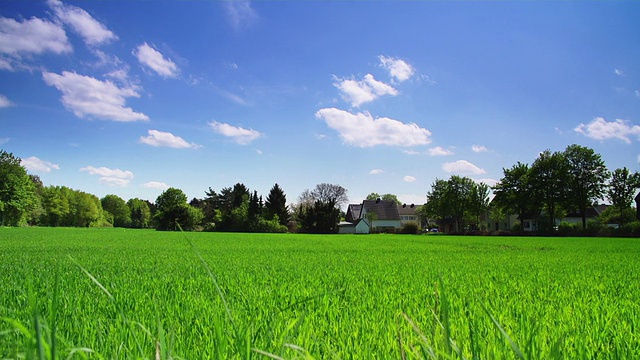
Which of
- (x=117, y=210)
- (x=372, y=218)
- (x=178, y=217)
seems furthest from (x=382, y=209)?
(x=117, y=210)

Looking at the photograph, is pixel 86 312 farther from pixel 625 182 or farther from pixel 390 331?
pixel 625 182

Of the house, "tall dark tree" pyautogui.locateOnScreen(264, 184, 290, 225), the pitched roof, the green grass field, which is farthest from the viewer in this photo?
the pitched roof

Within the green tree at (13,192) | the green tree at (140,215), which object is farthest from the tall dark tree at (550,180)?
the green tree at (140,215)

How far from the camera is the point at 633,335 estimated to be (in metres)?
2.53

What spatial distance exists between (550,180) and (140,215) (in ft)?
426

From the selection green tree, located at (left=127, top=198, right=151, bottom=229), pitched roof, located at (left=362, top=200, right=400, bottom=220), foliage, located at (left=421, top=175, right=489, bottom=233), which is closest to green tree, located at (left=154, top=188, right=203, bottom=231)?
pitched roof, located at (left=362, top=200, right=400, bottom=220)

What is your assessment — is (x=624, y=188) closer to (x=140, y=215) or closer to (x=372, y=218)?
(x=372, y=218)

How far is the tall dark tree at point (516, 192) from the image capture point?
60.5 meters

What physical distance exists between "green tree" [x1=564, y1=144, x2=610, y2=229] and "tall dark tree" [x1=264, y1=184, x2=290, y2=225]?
160 ft

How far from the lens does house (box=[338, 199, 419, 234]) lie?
9200 cm

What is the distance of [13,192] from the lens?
6419cm

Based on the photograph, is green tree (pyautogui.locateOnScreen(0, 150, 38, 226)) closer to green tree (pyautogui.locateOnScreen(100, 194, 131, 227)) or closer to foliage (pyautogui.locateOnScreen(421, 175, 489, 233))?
green tree (pyautogui.locateOnScreen(100, 194, 131, 227))

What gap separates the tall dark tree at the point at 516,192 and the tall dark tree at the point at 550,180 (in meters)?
1.04

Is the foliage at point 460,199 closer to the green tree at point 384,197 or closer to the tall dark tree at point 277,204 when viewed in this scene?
the tall dark tree at point 277,204
